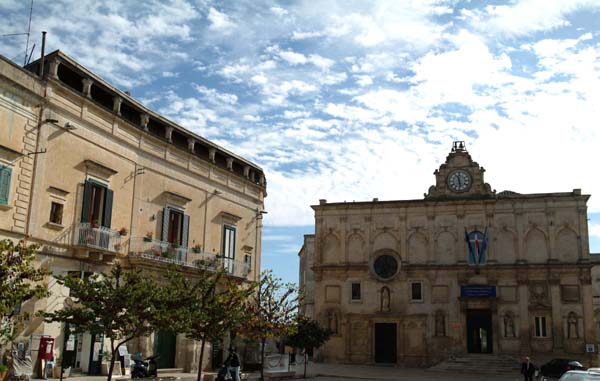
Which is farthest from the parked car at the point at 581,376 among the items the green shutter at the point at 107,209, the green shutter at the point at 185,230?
the green shutter at the point at 185,230

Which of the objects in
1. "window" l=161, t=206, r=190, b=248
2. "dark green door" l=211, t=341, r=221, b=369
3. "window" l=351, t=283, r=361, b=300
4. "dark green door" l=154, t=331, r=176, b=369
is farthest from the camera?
"window" l=351, t=283, r=361, b=300

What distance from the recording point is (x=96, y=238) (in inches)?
973

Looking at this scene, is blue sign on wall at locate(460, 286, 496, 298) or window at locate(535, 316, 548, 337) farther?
blue sign on wall at locate(460, 286, 496, 298)

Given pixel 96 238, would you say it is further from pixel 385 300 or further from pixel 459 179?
pixel 459 179

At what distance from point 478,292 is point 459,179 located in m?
8.52

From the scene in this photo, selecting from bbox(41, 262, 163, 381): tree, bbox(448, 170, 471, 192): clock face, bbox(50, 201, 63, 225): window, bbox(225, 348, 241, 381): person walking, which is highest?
bbox(448, 170, 471, 192): clock face

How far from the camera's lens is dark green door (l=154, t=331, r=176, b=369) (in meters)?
27.9

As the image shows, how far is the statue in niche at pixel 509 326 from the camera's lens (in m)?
42.4

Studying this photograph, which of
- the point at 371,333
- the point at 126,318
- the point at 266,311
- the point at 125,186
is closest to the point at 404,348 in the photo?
the point at 371,333

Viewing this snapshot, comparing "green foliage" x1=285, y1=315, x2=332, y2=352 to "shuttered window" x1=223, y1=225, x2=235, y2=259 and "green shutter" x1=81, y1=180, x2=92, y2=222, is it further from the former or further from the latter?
"green shutter" x1=81, y1=180, x2=92, y2=222

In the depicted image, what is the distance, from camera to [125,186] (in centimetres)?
2733

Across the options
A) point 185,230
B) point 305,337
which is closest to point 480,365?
point 305,337

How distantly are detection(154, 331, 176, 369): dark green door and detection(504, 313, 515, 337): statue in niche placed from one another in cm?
2430

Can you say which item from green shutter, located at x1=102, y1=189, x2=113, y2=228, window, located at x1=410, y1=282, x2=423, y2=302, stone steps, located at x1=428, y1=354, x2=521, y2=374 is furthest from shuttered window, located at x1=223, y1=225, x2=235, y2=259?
stone steps, located at x1=428, y1=354, x2=521, y2=374
